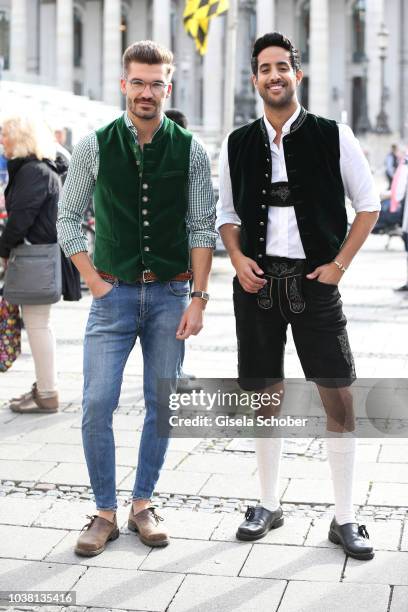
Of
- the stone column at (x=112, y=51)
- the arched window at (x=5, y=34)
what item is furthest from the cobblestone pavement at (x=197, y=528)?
the arched window at (x=5, y=34)

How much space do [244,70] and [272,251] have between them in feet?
86.0

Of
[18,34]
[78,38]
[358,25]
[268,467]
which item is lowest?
[268,467]

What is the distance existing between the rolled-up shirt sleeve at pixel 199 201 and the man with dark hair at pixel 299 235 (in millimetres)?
105

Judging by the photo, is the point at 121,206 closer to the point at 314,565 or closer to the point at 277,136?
the point at 277,136

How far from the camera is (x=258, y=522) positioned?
471 centimetres

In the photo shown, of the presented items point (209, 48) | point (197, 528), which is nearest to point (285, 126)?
point (197, 528)

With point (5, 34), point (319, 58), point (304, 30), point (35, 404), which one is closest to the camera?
point (35, 404)

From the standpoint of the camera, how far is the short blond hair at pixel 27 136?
22.1ft

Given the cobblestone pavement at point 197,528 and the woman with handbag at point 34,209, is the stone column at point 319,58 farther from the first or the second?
the cobblestone pavement at point 197,528

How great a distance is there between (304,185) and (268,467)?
1.24 metres

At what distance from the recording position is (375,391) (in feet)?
24.8

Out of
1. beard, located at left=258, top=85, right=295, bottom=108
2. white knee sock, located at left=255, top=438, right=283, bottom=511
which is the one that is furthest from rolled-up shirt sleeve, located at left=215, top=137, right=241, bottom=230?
white knee sock, located at left=255, top=438, right=283, bottom=511

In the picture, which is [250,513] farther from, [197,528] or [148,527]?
[148,527]

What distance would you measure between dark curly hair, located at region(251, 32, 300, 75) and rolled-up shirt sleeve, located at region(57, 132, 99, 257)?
2.39ft
